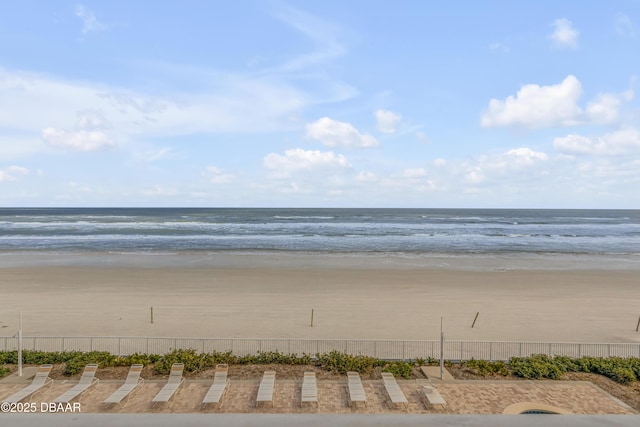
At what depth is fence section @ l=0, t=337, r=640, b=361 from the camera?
18359 mm

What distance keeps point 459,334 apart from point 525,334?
134 inches

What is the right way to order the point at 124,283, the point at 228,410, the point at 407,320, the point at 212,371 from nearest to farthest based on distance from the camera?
the point at 228,410 → the point at 212,371 → the point at 407,320 → the point at 124,283

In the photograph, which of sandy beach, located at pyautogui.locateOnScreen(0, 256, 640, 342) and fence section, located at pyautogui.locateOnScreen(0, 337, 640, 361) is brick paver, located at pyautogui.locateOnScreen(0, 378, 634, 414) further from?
sandy beach, located at pyautogui.locateOnScreen(0, 256, 640, 342)

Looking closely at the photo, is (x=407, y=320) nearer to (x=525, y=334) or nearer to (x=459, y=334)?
(x=459, y=334)

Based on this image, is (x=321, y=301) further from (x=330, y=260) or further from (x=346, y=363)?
(x=330, y=260)

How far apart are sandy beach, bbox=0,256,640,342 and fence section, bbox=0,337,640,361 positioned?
213 centimetres

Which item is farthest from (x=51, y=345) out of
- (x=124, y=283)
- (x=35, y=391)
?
(x=124, y=283)

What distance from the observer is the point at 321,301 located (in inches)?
1125

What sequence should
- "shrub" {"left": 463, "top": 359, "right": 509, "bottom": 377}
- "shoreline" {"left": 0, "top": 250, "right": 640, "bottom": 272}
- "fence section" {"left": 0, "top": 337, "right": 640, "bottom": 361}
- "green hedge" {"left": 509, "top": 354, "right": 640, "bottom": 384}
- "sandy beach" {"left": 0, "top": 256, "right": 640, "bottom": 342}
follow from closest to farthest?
"green hedge" {"left": 509, "top": 354, "right": 640, "bottom": 384}
"shrub" {"left": 463, "top": 359, "right": 509, "bottom": 377}
"fence section" {"left": 0, "top": 337, "right": 640, "bottom": 361}
"sandy beach" {"left": 0, "top": 256, "right": 640, "bottom": 342}
"shoreline" {"left": 0, "top": 250, "right": 640, "bottom": 272}

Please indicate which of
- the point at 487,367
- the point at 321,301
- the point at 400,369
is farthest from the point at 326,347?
the point at 321,301

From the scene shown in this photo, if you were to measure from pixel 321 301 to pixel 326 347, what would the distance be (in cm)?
958

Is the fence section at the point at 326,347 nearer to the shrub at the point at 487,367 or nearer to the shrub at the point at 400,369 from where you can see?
the shrub at the point at 487,367

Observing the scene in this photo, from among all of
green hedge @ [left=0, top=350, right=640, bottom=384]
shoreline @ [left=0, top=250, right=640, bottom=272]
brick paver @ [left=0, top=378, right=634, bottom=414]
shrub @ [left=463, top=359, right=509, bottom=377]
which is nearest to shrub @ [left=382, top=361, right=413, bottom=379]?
green hedge @ [left=0, top=350, right=640, bottom=384]

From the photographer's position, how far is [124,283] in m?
34.2
